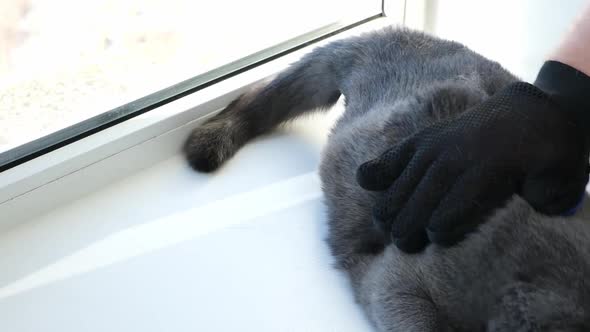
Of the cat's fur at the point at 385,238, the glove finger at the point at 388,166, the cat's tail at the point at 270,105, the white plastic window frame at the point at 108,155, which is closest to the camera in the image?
the cat's fur at the point at 385,238

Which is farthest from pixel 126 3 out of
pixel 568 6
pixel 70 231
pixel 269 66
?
pixel 568 6

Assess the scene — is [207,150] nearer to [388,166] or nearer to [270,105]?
[270,105]

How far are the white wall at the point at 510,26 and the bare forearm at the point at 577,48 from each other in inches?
11.9

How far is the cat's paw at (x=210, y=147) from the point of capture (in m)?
1.19

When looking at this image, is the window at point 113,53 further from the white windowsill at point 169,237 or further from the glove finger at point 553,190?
the glove finger at point 553,190

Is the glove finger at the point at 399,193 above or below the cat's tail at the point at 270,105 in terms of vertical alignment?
above

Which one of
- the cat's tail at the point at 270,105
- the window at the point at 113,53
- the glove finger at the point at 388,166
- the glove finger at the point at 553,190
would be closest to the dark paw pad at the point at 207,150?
the cat's tail at the point at 270,105

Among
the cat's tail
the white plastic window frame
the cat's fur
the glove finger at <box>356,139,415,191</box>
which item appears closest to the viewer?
the cat's fur

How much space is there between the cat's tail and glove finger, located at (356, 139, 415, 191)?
1.17ft

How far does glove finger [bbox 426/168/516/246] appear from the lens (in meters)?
0.82

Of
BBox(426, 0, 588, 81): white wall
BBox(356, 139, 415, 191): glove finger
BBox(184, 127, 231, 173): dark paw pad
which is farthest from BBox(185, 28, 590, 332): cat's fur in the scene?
BBox(426, 0, 588, 81): white wall

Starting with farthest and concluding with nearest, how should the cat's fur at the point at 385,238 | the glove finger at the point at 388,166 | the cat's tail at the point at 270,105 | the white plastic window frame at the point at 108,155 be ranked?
the cat's tail at the point at 270,105 < the white plastic window frame at the point at 108,155 < the glove finger at the point at 388,166 < the cat's fur at the point at 385,238

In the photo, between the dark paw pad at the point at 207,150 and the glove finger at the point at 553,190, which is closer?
the glove finger at the point at 553,190

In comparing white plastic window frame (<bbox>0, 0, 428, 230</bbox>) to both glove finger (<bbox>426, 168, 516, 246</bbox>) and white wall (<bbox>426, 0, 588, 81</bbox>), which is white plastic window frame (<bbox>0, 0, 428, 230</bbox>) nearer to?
white wall (<bbox>426, 0, 588, 81</bbox>)
